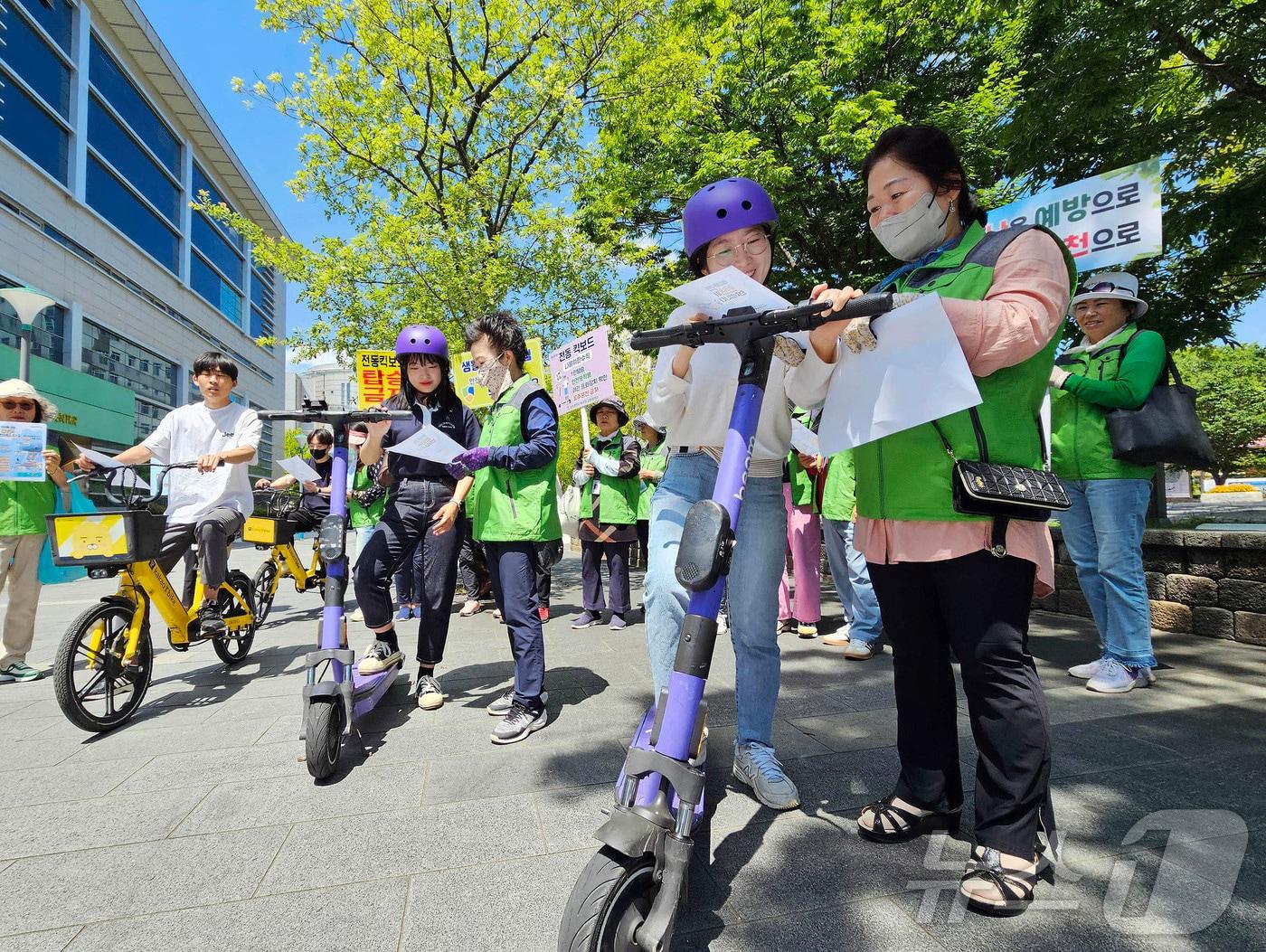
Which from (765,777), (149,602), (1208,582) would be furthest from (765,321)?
(1208,582)

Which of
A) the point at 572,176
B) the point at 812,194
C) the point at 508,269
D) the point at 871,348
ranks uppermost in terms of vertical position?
the point at 572,176

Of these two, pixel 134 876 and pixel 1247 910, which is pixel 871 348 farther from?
pixel 134 876

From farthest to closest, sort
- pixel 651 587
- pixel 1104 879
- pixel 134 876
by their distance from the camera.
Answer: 1. pixel 651 587
2. pixel 134 876
3. pixel 1104 879

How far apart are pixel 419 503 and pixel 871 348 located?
2.65 meters

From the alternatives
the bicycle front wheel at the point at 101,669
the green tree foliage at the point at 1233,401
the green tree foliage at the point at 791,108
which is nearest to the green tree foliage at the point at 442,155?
the green tree foliage at the point at 791,108

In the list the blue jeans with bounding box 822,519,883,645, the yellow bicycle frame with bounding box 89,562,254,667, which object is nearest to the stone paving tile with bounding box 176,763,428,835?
the yellow bicycle frame with bounding box 89,562,254,667

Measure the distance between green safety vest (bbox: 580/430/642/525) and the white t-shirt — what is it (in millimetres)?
3051

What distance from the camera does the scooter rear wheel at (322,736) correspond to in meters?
2.63

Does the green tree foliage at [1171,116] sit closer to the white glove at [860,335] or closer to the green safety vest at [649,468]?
the green safety vest at [649,468]

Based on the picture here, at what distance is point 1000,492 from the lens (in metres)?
→ 1.66

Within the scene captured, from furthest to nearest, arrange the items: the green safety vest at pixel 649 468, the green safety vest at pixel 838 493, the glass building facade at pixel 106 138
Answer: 1. the glass building facade at pixel 106 138
2. the green safety vest at pixel 649 468
3. the green safety vest at pixel 838 493

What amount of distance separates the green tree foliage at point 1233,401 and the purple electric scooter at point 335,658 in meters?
39.5

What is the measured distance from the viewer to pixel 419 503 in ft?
11.8

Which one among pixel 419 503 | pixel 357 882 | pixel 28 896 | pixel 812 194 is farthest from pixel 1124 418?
pixel 812 194
